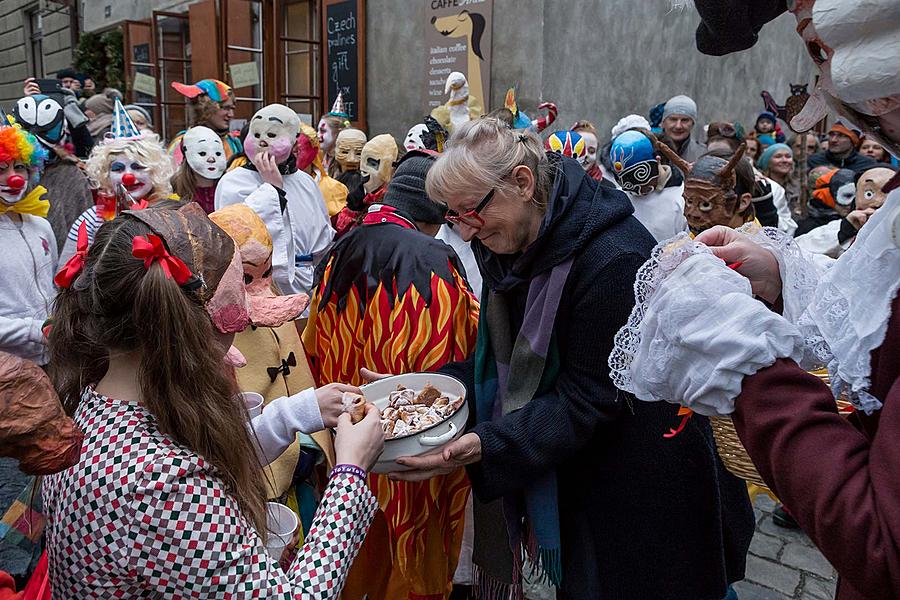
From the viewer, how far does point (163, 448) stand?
1386mm

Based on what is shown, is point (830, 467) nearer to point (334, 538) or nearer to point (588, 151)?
point (334, 538)

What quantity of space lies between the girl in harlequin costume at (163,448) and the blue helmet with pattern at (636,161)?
3.78 meters

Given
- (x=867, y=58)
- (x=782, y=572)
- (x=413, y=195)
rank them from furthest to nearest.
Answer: (x=782, y=572) < (x=413, y=195) < (x=867, y=58)

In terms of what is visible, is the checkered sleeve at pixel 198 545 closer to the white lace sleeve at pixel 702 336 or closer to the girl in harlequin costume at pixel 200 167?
the white lace sleeve at pixel 702 336

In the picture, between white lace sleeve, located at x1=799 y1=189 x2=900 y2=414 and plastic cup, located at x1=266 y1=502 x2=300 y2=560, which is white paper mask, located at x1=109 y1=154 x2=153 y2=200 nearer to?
plastic cup, located at x1=266 y1=502 x2=300 y2=560

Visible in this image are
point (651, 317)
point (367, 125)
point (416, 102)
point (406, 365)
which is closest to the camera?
point (651, 317)

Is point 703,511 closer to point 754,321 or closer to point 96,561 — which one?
point 754,321

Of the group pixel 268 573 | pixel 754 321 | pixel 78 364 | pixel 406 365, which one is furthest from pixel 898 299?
pixel 406 365

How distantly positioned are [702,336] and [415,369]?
5.26 ft

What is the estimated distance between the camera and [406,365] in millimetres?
2613

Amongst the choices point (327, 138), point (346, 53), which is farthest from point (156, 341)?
point (346, 53)

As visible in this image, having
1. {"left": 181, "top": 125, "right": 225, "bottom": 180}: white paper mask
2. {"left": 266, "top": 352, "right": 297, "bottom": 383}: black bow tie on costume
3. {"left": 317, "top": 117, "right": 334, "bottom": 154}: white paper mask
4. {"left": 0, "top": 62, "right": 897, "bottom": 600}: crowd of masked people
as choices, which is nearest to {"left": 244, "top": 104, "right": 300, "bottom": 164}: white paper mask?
{"left": 181, "top": 125, "right": 225, "bottom": 180}: white paper mask

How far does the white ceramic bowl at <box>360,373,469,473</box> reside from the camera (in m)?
1.98

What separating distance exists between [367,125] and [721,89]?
5029 millimetres
